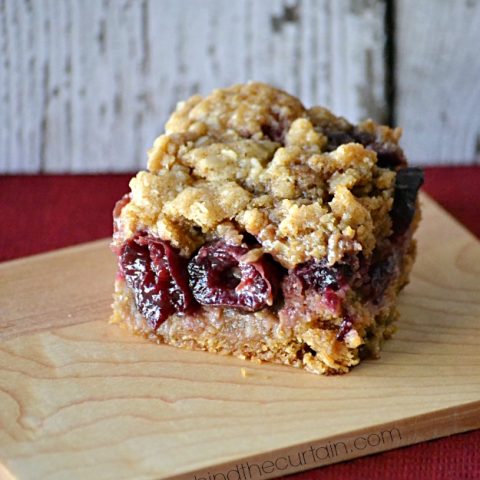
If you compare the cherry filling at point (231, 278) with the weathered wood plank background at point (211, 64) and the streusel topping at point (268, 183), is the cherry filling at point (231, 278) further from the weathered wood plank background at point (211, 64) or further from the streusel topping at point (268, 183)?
the weathered wood plank background at point (211, 64)

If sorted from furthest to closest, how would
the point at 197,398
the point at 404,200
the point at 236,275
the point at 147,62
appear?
1. the point at 147,62
2. the point at 404,200
3. the point at 236,275
4. the point at 197,398

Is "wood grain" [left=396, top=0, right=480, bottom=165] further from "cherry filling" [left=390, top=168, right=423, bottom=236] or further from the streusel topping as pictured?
"cherry filling" [left=390, top=168, right=423, bottom=236]

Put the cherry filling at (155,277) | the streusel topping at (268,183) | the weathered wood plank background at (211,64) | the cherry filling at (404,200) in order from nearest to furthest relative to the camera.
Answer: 1. the streusel topping at (268,183)
2. the cherry filling at (155,277)
3. the cherry filling at (404,200)
4. the weathered wood plank background at (211,64)

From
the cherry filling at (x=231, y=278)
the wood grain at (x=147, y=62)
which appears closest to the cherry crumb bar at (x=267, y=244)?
the cherry filling at (x=231, y=278)

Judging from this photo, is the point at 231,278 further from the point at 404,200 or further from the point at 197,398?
the point at 404,200

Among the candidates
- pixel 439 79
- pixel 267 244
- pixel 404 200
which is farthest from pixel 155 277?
pixel 439 79

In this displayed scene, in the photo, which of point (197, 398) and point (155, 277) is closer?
point (197, 398)
